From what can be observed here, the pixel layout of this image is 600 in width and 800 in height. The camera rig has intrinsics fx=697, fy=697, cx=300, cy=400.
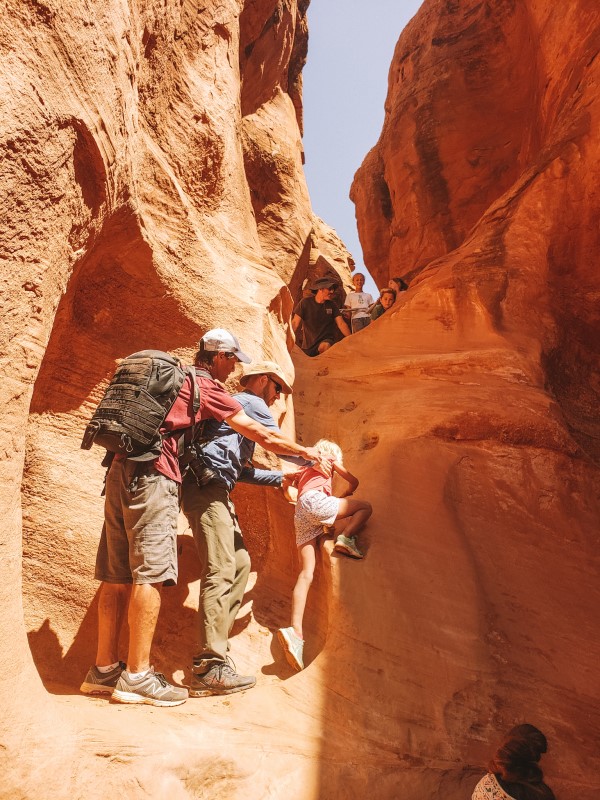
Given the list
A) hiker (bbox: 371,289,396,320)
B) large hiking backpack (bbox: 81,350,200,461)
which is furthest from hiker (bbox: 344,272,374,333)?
large hiking backpack (bbox: 81,350,200,461)

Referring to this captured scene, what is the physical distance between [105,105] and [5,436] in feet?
6.30

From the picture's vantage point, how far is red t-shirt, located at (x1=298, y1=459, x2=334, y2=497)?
4387 mm

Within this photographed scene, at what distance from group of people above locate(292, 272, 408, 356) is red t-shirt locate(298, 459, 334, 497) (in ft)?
16.9

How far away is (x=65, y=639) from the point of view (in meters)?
4.14

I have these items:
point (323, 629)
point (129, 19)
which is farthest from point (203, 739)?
point (129, 19)

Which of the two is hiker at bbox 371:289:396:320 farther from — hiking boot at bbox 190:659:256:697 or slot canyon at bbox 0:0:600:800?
hiking boot at bbox 190:659:256:697

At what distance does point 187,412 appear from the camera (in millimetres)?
3613

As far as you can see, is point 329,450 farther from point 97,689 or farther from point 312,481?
point 97,689

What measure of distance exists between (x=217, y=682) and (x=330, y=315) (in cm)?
699

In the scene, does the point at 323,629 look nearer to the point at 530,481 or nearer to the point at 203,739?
the point at 203,739

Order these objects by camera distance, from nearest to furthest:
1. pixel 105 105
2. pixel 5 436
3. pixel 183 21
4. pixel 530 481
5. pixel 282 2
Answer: pixel 5 436, pixel 105 105, pixel 530 481, pixel 183 21, pixel 282 2

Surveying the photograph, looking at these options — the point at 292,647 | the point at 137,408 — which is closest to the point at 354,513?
the point at 292,647

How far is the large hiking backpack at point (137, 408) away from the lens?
11.0ft

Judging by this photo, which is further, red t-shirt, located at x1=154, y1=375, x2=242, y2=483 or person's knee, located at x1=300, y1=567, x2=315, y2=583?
person's knee, located at x1=300, y1=567, x2=315, y2=583
